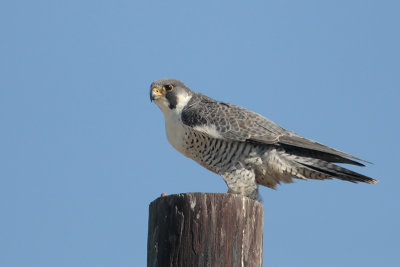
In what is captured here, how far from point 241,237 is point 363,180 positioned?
9.83ft

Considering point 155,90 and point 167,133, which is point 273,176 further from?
point 155,90

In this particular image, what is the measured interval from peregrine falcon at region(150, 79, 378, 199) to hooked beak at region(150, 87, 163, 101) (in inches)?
19.1

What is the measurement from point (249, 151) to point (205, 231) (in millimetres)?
2993

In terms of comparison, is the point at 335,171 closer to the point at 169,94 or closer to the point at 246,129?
the point at 246,129

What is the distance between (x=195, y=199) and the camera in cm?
348

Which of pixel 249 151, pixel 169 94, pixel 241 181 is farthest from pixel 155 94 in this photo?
pixel 241 181

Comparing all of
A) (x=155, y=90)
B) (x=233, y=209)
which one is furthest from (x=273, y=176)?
(x=233, y=209)

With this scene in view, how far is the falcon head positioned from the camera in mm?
6840

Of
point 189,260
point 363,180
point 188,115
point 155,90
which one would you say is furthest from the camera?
point 155,90

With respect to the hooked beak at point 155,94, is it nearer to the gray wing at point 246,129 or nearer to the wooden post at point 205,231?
the gray wing at point 246,129

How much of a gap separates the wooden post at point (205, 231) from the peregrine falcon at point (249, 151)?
2550 mm

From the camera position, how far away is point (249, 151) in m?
6.27

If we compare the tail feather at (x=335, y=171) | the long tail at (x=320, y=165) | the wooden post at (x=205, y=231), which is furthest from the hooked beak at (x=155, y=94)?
the wooden post at (x=205, y=231)

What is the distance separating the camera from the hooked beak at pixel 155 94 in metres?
6.91
